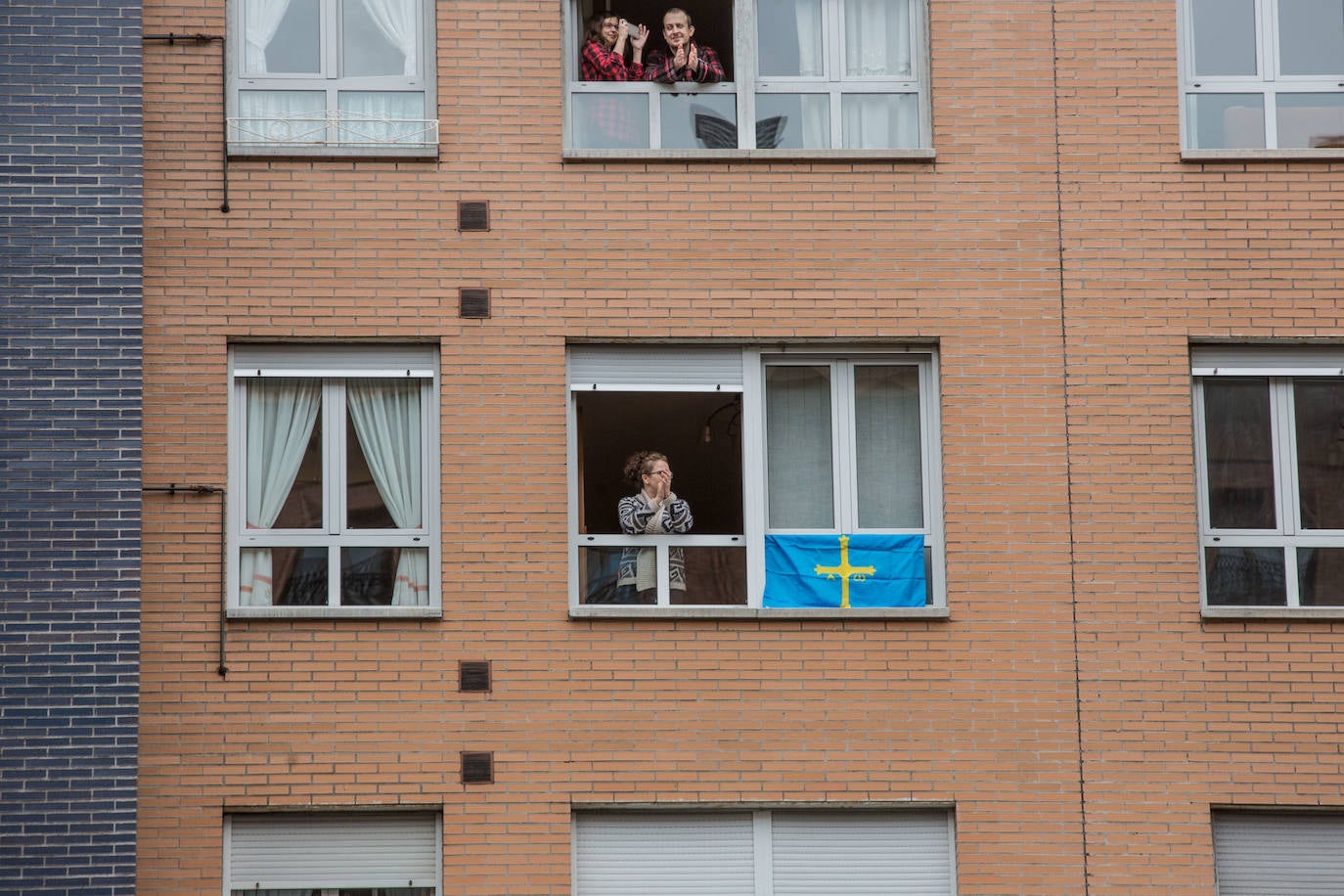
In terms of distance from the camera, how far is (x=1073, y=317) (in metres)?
12.6

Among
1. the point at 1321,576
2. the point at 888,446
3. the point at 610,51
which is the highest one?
the point at 610,51

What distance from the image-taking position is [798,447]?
12.8 meters

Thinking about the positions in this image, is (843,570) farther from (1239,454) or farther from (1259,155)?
(1259,155)

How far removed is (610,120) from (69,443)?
4493mm

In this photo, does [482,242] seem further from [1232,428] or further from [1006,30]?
[1232,428]

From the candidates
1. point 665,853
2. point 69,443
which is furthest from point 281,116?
point 665,853

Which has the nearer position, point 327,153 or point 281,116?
point 327,153

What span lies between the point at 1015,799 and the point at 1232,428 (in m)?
3.14

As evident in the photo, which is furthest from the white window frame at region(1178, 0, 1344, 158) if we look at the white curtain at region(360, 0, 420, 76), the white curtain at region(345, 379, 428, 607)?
the white curtain at region(345, 379, 428, 607)

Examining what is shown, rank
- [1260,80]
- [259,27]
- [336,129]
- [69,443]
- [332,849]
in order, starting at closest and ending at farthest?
[69,443] < [332,849] < [336,129] < [259,27] < [1260,80]

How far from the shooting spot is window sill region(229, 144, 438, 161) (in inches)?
497

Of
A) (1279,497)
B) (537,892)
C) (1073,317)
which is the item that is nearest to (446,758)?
(537,892)

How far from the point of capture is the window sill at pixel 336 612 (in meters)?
12.1

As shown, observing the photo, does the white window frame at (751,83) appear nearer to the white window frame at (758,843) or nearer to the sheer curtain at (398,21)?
the sheer curtain at (398,21)
